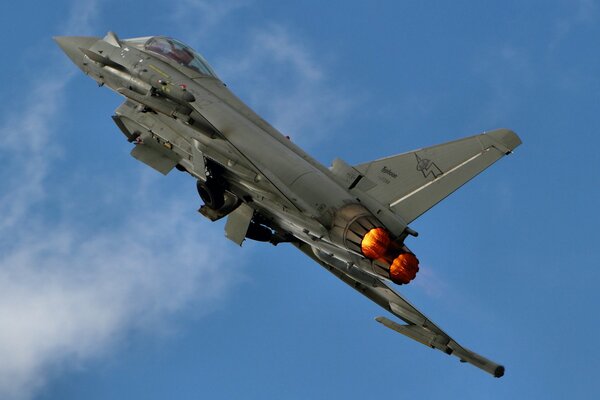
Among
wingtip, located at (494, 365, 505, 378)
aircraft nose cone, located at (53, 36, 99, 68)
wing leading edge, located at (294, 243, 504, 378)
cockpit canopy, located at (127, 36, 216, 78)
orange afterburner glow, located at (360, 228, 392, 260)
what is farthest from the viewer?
aircraft nose cone, located at (53, 36, 99, 68)

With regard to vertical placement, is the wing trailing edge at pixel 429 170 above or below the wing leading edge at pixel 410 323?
above

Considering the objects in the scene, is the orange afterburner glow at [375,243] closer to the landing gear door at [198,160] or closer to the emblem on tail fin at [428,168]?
the emblem on tail fin at [428,168]

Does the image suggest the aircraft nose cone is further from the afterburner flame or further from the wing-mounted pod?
the afterburner flame

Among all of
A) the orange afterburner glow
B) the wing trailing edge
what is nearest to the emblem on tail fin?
the wing trailing edge

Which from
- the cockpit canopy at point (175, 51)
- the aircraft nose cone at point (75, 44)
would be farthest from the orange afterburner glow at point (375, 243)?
the aircraft nose cone at point (75, 44)

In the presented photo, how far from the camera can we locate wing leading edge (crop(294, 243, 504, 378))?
21775mm

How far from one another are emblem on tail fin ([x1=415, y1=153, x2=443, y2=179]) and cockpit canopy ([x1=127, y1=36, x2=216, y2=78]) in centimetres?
588

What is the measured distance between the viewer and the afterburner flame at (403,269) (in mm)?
18141

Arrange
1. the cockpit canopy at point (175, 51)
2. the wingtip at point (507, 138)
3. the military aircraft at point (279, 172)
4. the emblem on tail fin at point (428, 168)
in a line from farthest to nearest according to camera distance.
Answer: the cockpit canopy at point (175, 51) → the wingtip at point (507, 138) → the emblem on tail fin at point (428, 168) → the military aircraft at point (279, 172)

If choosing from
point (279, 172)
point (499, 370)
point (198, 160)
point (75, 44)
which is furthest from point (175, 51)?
point (499, 370)

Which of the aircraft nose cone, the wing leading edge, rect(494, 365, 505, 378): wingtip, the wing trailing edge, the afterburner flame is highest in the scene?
the aircraft nose cone

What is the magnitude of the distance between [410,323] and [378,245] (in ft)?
16.3

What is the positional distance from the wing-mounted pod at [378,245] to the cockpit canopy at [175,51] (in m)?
6.48

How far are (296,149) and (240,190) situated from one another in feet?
4.66
